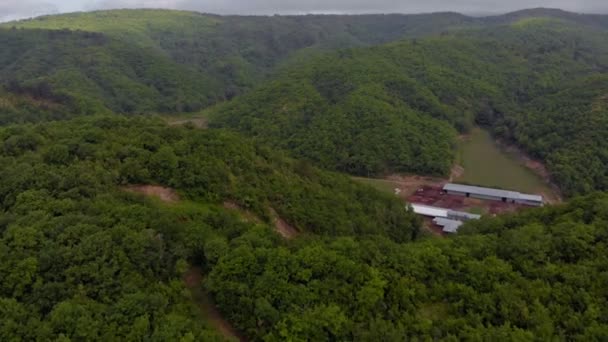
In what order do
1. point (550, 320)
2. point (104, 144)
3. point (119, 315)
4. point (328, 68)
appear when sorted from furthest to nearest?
point (328, 68) → point (104, 144) → point (550, 320) → point (119, 315)

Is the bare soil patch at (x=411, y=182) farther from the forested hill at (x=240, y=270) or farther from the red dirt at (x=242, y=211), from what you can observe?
the red dirt at (x=242, y=211)

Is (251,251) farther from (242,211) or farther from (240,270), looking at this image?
(242,211)

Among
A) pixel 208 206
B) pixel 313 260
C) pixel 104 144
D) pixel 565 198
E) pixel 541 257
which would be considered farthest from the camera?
pixel 565 198

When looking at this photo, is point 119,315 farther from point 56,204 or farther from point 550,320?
point 550,320

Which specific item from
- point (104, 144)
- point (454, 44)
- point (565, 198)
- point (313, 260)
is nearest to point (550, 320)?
point (313, 260)

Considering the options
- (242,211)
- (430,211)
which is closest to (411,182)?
(430,211)

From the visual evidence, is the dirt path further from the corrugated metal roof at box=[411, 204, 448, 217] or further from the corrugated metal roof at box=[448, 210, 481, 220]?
the corrugated metal roof at box=[448, 210, 481, 220]

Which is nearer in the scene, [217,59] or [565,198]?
[565,198]
